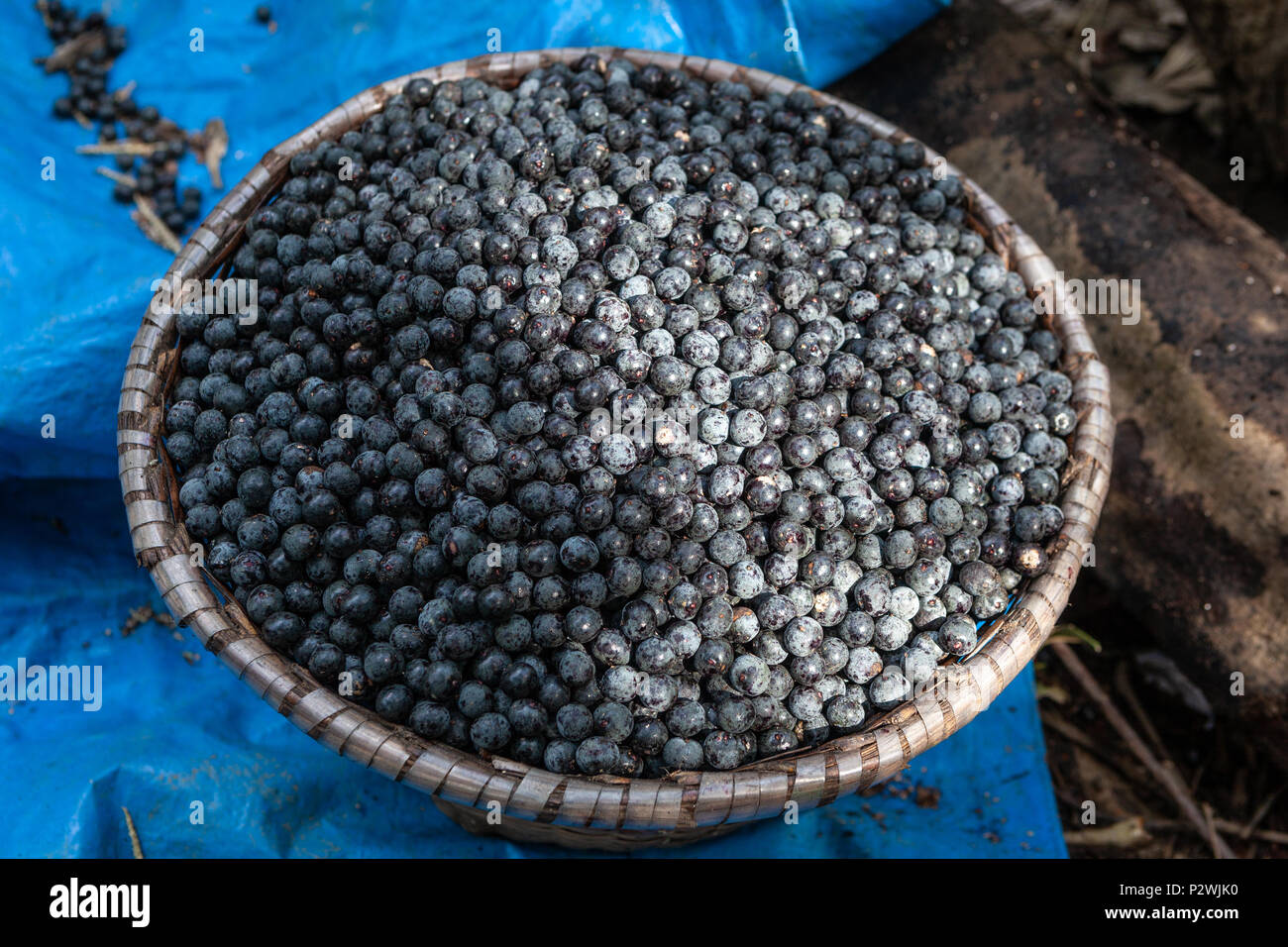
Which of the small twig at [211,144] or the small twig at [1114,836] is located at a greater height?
the small twig at [211,144]

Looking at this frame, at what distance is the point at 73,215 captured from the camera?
3068 millimetres

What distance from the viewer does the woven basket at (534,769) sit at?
184cm

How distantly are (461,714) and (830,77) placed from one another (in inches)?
116

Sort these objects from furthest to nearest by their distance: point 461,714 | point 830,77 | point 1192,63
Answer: point 1192,63
point 830,77
point 461,714

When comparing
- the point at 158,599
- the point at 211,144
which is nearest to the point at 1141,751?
the point at 158,599

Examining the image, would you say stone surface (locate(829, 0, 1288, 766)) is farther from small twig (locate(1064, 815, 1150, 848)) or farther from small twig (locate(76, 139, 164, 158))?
small twig (locate(76, 139, 164, 158))

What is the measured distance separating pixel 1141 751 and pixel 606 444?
227cm

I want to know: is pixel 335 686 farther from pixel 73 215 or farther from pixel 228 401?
pixel 73 215

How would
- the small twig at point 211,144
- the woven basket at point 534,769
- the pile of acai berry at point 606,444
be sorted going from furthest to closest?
the small twig at point 211,144 < the pile of acai berry at point 606,444 < the woven basket at point 534,769

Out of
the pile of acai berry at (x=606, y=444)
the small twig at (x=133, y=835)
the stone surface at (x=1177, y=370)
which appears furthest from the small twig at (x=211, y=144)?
the stone surface at (x=1177, y=370)

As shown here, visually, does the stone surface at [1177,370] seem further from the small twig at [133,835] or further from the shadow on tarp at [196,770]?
the small twig at [133,835]

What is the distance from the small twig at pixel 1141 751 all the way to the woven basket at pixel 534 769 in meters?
1.09

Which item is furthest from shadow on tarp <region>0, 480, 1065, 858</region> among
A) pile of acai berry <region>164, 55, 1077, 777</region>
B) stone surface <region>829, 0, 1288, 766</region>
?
pile of acai berry <region>164, 55, 1077, 777</region>

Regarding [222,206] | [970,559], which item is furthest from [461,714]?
[222,206]
